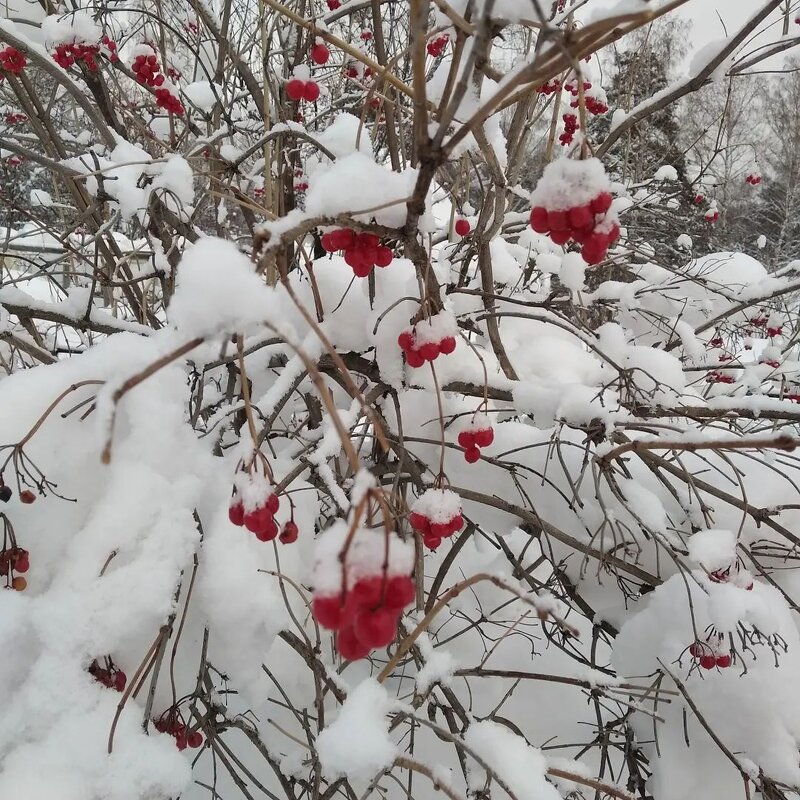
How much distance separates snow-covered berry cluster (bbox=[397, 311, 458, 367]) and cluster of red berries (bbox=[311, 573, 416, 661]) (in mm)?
653

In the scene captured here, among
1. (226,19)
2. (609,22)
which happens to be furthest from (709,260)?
(609,22)

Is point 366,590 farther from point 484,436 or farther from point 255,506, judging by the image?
point 484,436

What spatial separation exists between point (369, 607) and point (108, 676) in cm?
84

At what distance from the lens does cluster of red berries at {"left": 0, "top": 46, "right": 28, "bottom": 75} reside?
2.14 m

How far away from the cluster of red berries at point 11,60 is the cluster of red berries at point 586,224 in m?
2.38

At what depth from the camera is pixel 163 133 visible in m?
3.86

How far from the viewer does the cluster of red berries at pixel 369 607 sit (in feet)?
1.74

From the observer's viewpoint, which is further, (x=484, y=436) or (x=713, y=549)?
(x=484, y=436)

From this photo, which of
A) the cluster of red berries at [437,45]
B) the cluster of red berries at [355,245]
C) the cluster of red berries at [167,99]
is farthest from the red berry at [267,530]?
the cluster of red berries at [167,99]

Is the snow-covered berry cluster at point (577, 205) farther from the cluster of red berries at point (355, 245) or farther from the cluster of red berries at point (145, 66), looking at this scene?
the cluster of red berries at point (145, 66)

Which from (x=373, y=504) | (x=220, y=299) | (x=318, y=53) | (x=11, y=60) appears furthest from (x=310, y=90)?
(x=220, y=299)

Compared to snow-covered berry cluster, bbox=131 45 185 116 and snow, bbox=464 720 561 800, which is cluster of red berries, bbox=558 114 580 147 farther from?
snow, bbox=464 720 561 800

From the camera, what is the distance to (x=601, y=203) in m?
0.76

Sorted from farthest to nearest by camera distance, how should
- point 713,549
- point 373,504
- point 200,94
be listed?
point 200,94, point 373,504, point 713,549
